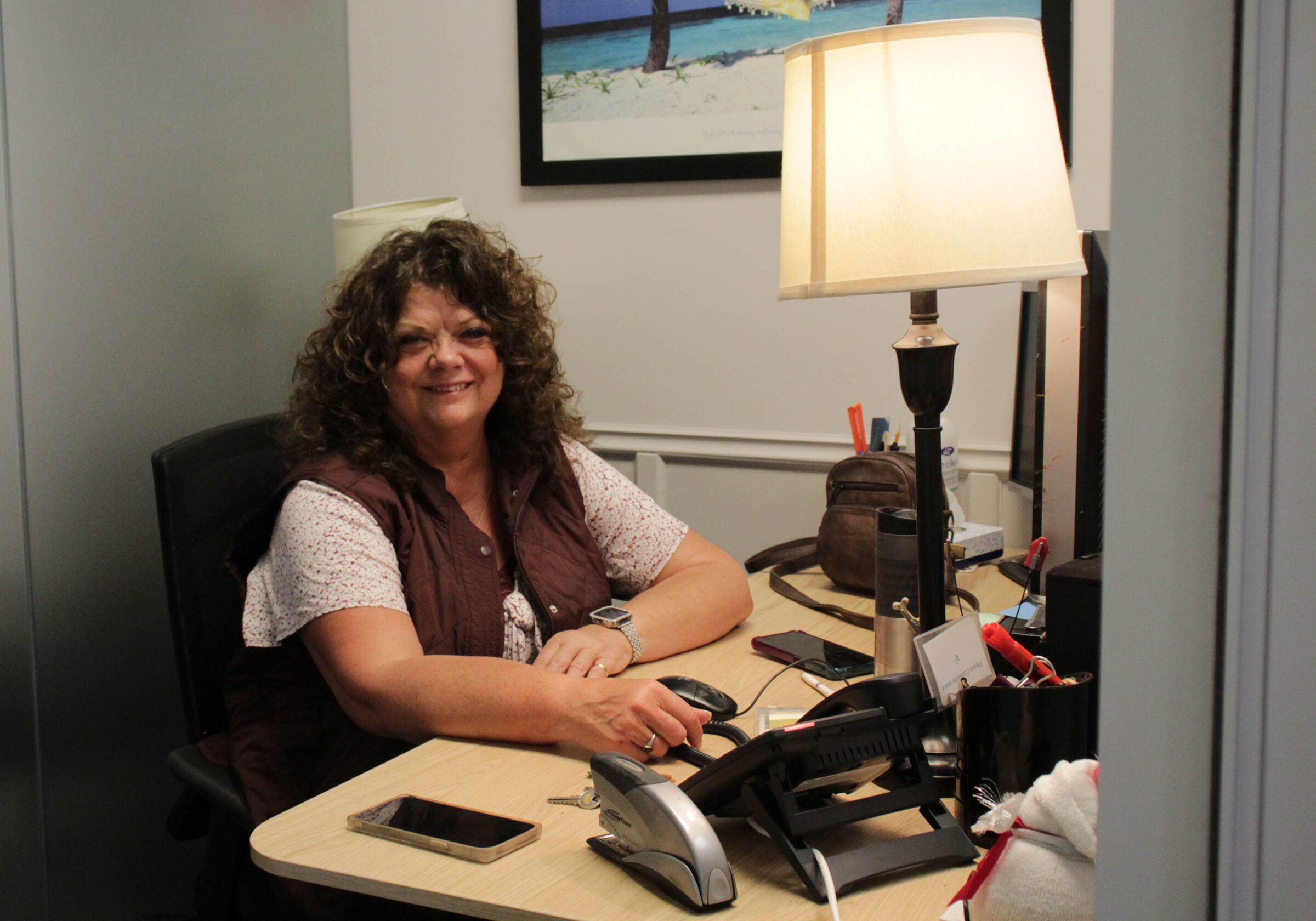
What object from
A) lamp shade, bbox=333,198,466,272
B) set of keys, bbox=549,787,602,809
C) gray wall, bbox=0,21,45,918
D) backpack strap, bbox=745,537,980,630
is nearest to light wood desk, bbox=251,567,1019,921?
set of keys, bbox=549,787,602,809

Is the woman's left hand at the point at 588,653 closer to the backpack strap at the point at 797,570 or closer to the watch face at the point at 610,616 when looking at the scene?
the watch face at the point at 610,616

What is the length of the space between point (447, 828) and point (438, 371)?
2.67 feet

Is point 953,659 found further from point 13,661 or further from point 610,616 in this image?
point 13,661

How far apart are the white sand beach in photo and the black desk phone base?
159cm

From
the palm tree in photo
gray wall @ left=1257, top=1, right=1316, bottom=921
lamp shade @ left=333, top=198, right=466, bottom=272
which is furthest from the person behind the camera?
the palm tree in photo

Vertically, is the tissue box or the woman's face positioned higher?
the woman's face

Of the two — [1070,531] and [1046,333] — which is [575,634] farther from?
[1046,333]

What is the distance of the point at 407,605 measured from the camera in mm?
1471

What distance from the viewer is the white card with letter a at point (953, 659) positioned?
0.93 metres

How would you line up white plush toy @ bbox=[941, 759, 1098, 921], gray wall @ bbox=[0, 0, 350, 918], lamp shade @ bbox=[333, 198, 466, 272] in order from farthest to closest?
lamp shade @ bbox=[333, 198, 466, 272] < gray wall @ bbox=[0, 0, 350, 918] < white plush toy @ bbox=[941, 759, 1098, 921]

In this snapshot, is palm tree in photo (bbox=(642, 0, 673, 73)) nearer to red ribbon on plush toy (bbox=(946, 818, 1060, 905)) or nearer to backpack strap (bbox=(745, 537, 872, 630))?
backpack strap (bbox=(745, 537, 872, 630))

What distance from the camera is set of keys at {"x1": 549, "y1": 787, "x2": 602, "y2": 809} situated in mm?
1017

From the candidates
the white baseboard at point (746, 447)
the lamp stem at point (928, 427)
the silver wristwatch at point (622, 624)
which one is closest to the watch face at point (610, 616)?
the silver wristwatch at point (622, 624)

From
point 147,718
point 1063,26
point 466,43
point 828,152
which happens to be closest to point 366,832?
point 828,152
